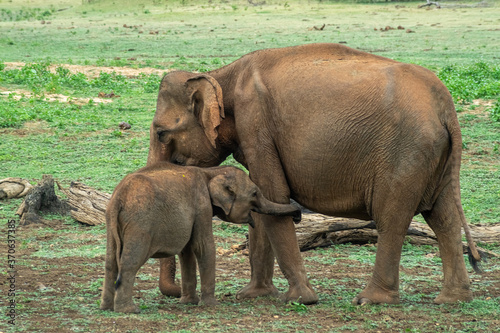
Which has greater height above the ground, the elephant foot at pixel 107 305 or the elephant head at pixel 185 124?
the elephant head at pixel 185 124

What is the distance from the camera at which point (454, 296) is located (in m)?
6.96

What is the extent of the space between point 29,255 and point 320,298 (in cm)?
333

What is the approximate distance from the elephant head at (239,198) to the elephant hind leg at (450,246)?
1.20m

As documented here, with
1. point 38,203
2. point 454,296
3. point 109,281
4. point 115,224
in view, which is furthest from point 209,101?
point 38,203

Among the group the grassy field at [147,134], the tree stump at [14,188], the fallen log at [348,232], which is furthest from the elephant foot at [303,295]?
the tree stump at [14,188]

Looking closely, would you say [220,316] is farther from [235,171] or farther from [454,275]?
[454,275]

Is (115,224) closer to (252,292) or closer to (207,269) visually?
(207,269)

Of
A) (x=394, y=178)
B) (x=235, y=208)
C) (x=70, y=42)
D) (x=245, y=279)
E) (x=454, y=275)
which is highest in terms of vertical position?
(x=394, y=178)

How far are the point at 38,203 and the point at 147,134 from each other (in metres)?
4.95

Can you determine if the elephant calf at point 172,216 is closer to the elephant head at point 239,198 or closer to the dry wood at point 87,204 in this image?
the elephant head at point 239,198

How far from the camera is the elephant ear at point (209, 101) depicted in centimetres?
712

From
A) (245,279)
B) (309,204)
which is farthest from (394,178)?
(245,279)

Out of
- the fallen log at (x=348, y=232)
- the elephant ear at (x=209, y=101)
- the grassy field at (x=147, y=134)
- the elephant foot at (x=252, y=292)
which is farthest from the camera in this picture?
the fallen log at (x=348, y=232)

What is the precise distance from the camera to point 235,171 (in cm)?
701
